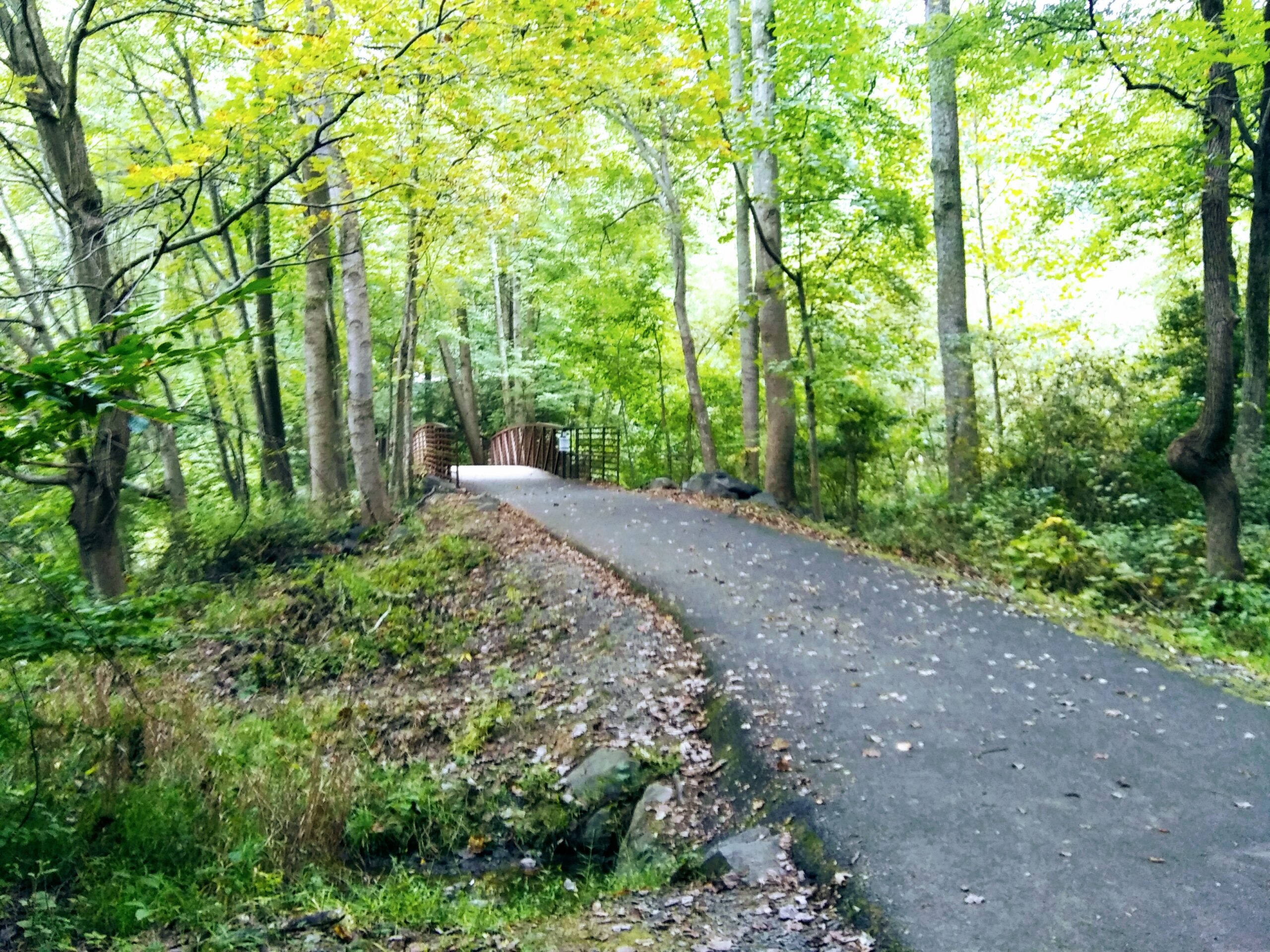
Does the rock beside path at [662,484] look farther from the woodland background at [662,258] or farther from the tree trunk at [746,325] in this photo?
the tree trunk at [746,325]

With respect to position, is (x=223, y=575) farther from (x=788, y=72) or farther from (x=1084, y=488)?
(x=1084, y=488)

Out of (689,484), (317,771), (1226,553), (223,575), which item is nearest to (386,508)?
(223,575)

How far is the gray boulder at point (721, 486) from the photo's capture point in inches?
572

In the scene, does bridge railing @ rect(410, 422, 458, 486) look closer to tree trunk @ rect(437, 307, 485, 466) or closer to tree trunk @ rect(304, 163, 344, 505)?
tree trunk @ rect(437, 307, 485, 466)

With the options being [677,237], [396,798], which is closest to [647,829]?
[396,798]

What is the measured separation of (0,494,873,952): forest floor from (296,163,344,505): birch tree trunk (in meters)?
4.26

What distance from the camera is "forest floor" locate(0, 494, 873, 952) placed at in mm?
3922

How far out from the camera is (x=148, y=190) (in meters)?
8.02

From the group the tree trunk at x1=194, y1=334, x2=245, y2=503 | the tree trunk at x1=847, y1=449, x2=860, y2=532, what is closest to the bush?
the tree trunk at x1=847, y1=449, x2=860, y2=532

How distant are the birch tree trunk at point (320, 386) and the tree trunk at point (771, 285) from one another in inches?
239

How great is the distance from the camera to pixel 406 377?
554 inches

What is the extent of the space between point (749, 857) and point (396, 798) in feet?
8.08

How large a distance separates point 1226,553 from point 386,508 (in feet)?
33.2

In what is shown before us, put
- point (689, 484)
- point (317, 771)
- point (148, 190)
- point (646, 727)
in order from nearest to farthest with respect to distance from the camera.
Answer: point (317, 771) < point (646, 727) < point (148, 190) < point (689, 484)
